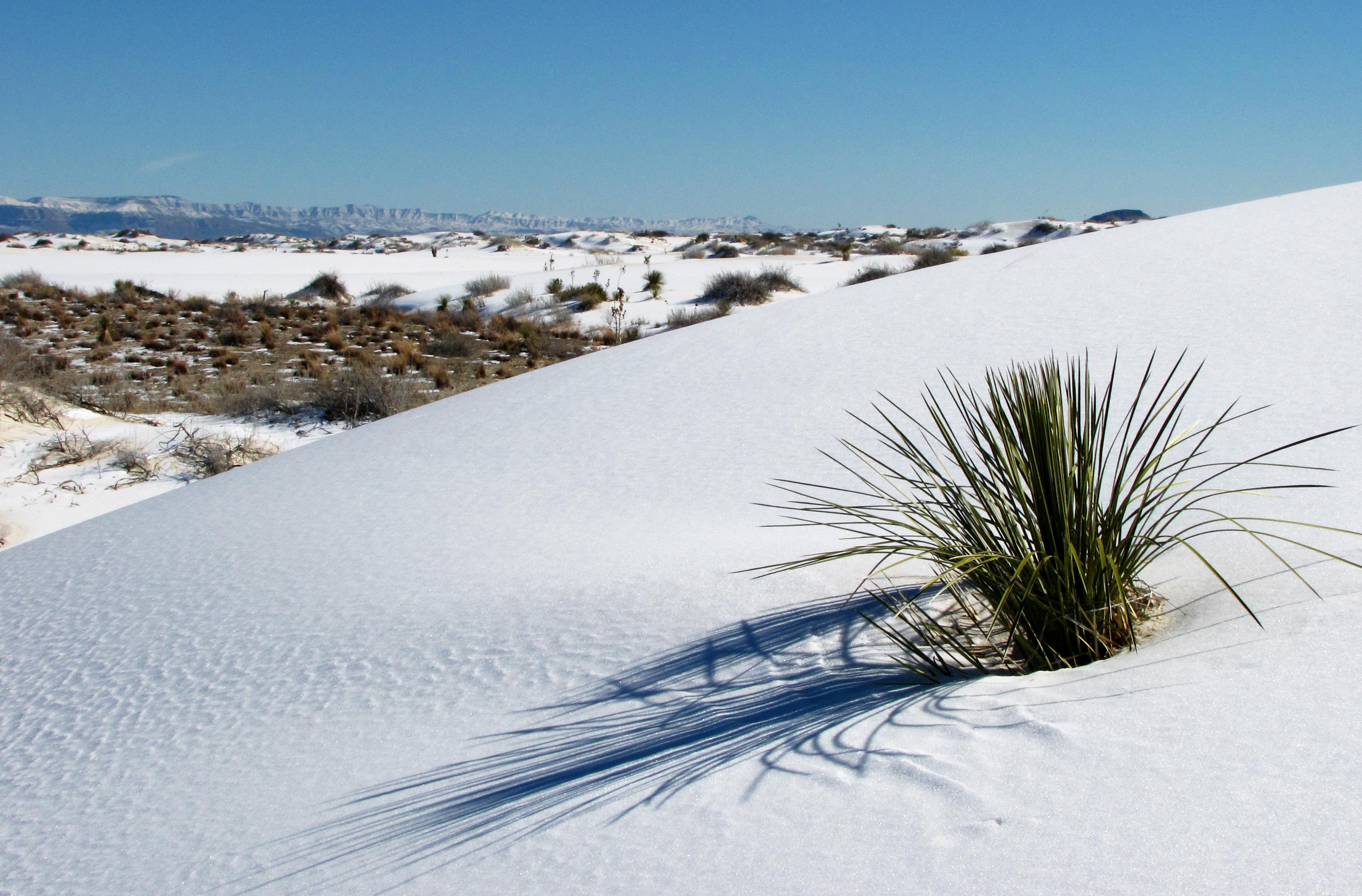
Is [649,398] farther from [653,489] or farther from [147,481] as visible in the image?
[147,481]

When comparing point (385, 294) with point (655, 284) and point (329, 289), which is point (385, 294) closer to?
point (329, 289)

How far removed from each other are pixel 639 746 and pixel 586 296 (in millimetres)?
14105

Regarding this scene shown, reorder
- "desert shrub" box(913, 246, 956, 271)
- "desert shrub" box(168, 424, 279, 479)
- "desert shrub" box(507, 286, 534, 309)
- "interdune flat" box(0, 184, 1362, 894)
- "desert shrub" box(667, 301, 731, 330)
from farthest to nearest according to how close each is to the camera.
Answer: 1. "desert shrub" box(507, 286, 534, 309)
2. "desert shrub" box(913, 246, 956, 271)
3. "desert shrub" box(667, 301, 731, 330)
4. "desert shrub" box(168, 424, 279, 479)
5. "interdune flat" box(0, 184, 1362, 894)

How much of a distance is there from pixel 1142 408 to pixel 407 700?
243 centimetres

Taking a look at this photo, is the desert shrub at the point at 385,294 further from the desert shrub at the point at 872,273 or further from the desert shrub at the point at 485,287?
the desert shrub at the point at 872,273

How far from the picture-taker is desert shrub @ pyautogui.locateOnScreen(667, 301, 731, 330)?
41.1 ft

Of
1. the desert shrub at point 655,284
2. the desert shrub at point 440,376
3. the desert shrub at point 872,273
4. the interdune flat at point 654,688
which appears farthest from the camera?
the desert shrub at point 655,284

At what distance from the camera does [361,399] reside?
7.79 meters

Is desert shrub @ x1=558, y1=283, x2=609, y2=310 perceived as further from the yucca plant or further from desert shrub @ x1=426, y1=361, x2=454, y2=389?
the yucca plant

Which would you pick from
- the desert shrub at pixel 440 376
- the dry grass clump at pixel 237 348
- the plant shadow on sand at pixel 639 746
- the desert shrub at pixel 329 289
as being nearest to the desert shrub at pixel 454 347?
the dry grass clump at pixel 237 348

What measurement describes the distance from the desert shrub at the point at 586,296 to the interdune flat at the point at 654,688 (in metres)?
11.2

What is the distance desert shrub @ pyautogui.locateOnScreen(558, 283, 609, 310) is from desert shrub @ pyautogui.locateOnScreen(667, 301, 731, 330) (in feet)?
4.85

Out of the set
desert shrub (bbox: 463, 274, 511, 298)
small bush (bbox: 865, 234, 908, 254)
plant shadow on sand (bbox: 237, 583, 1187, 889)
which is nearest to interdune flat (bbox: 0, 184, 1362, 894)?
plant shadow on sand (bbox: 237, 583, 1187, 889)

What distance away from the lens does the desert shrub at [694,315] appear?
1253cm
